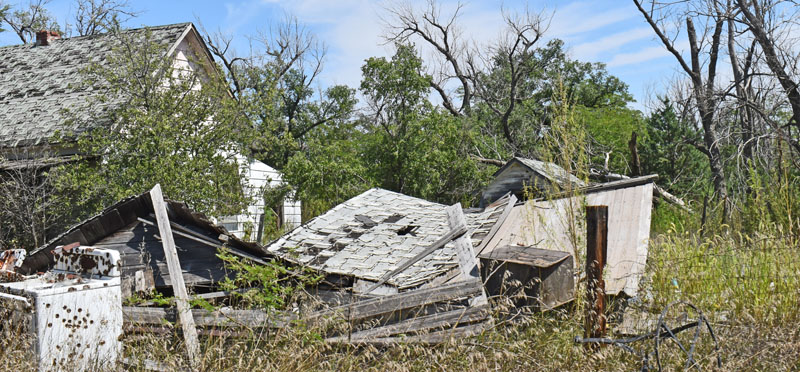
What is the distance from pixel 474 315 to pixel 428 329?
0.44m

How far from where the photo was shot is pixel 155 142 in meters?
10.9

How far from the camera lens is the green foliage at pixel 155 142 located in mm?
10742

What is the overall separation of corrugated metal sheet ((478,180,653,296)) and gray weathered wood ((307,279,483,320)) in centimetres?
94

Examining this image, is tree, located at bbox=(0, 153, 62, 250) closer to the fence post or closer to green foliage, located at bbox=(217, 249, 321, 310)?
green foliage, located at bbox=(217, 249, 321, 310)

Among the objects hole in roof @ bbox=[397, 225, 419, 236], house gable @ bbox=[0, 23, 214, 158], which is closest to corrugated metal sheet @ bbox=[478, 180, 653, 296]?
hole in roof @ bbox=[397, 225, 419, 236]

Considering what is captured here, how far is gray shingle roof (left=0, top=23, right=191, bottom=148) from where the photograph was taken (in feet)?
41.0

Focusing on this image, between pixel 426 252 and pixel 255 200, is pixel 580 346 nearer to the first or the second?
pixel 426 252

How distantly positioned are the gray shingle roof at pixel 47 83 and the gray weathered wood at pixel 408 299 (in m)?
9.42

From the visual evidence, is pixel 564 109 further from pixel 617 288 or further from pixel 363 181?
pixel 363 181

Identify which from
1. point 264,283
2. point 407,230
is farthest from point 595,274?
point 407,230

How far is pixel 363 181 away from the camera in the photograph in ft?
48.6

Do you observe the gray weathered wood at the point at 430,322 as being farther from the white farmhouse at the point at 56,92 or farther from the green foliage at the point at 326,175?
the green foliage at the point at 326,175

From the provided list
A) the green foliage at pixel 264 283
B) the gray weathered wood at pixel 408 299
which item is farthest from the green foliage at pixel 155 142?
the gray weathered wood at pixel 408 299

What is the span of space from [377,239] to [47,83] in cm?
1086
